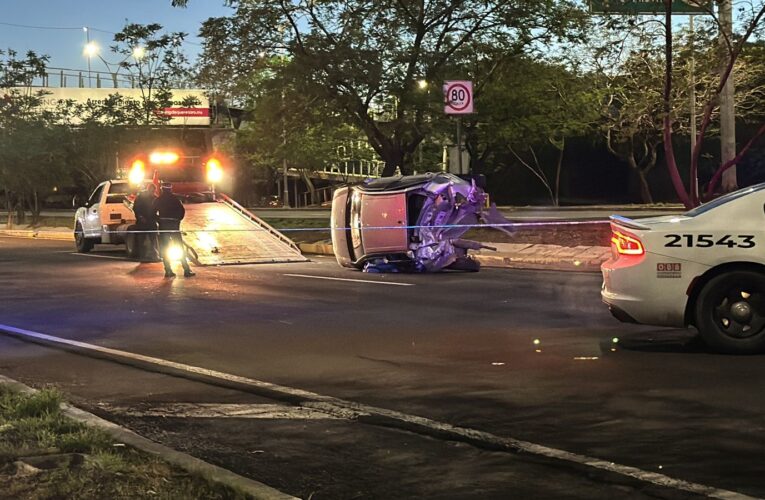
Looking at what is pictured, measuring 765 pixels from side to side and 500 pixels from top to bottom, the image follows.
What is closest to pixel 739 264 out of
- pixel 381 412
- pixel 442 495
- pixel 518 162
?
pixel 381 412

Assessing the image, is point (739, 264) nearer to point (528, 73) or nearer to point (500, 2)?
point (500, 2)

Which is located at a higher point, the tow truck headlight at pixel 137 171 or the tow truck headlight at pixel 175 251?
the tow truck headlight at pixel 137 171

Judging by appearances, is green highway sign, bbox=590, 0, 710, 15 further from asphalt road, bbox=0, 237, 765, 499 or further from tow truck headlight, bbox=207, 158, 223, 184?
tow truck headlight, bbox=207, 158, 223, 184

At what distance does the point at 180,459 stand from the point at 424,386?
254 cm

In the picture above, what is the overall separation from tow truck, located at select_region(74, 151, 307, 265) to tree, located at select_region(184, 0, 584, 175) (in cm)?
299

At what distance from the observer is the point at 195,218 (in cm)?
1977

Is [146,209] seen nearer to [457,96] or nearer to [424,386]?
[457,96]

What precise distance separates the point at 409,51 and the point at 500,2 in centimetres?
268

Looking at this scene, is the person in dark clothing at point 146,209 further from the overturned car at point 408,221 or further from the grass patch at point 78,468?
the grass patch at point 78,468

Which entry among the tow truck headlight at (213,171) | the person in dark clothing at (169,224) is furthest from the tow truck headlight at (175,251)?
the tow truck headlight at (213,171)

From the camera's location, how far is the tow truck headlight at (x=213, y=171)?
2377 centimetres

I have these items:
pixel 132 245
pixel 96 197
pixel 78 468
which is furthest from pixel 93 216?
pixel 78 468

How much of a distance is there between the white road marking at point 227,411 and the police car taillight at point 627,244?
3360mm

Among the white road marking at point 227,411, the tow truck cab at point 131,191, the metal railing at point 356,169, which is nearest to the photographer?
the white road marking at point 227,411
